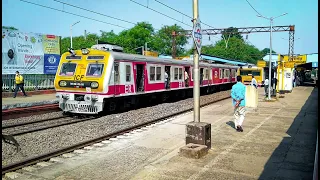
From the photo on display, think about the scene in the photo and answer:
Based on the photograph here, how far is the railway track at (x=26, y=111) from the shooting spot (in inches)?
494

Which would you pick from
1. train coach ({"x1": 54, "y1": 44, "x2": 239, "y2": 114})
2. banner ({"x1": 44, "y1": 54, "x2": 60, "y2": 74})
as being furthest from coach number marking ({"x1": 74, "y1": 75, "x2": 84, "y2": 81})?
banner ({"x1": 44, "y1": 54, "x2": 60, "y2": 74})

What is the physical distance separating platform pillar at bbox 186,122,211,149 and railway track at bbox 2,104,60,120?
8.47 metres

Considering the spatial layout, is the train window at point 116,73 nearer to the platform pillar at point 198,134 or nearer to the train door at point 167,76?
the train door at point 167,76

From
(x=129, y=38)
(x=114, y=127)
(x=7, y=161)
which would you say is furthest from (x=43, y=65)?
(x=129, y=38)

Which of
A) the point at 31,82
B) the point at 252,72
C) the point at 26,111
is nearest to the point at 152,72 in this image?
the point at 26,111

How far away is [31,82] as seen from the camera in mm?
21672

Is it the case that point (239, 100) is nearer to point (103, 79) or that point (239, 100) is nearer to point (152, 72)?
point (103, 79)

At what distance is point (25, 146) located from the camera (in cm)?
799

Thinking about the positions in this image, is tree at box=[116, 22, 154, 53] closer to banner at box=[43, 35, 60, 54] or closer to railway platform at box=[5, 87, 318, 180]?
banner at box=[43, 35, 60, 54]

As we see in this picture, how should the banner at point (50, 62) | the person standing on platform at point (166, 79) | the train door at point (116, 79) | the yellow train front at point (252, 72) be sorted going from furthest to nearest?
the yellow train front at point (252, 72) → the banner at point (50, 62) → the person standing on platform at point (166, 79) → the train door at point (116, 79)

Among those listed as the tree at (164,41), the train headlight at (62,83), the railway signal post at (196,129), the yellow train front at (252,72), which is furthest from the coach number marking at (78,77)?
the tree at (164,41)

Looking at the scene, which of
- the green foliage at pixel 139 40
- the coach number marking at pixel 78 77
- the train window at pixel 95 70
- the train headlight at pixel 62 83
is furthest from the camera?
the green foliage at pixel 139 40

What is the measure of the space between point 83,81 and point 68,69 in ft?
4.05

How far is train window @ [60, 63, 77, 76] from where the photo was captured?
531 inches
